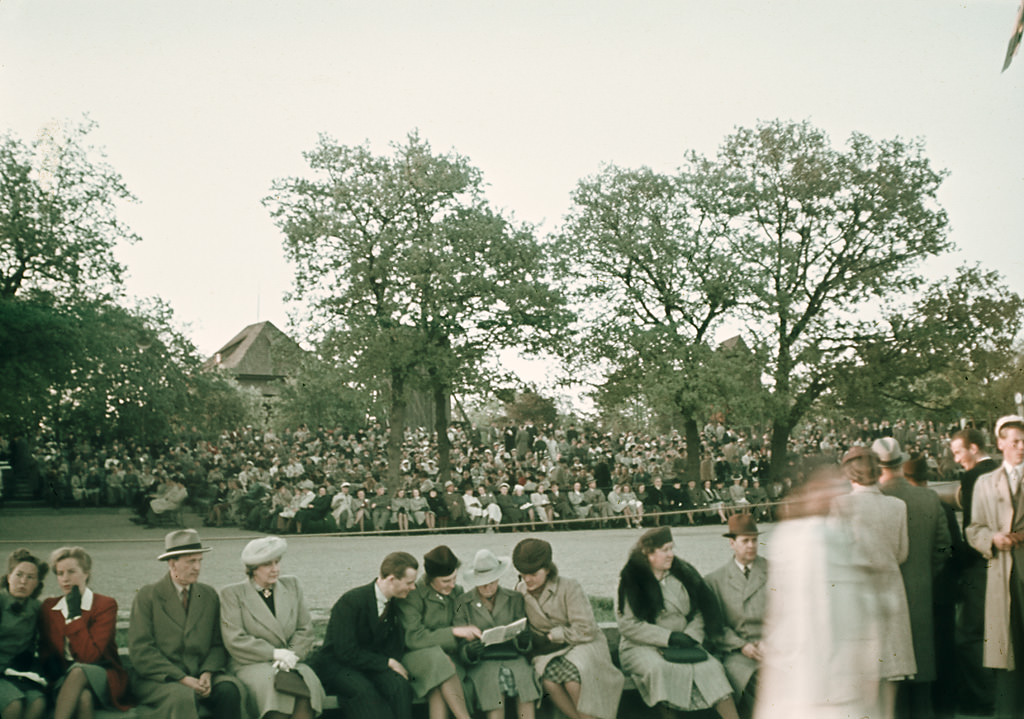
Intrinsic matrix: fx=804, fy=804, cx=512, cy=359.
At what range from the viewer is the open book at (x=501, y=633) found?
15.9ft

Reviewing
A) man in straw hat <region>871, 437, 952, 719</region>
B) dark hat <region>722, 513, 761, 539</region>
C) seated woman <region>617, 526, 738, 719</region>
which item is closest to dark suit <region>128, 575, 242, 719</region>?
seated woman <region>617, 526, 738, 719</region>

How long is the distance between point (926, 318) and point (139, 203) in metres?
13.0

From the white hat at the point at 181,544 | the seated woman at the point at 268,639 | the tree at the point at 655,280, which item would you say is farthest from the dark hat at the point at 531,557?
the tree at the point at 655,280

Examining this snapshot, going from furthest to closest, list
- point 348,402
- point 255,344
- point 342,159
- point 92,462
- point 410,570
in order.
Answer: point 342,159, point 348,402, point 255,344, point 92,462, point 410,570

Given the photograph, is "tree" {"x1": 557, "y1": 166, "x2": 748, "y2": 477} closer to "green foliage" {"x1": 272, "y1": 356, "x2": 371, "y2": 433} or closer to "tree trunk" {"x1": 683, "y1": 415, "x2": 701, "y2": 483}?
"tree trunk" {"x1": 683, "y1": 415, "x2": 701, "y2": 483}

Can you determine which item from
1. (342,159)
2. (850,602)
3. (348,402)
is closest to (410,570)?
(850,602)

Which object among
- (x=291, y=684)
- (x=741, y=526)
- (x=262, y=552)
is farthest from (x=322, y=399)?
(x=741, y=526)

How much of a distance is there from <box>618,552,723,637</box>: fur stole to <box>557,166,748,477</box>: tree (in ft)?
43.0

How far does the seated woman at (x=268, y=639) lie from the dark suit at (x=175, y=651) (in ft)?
0.30

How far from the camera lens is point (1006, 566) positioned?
4.51 meters

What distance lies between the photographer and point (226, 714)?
Result: 172 inches

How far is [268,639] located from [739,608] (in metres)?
2.83

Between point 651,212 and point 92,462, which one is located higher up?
point 651,212

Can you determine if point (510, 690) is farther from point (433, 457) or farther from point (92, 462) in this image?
point (433, 457)
